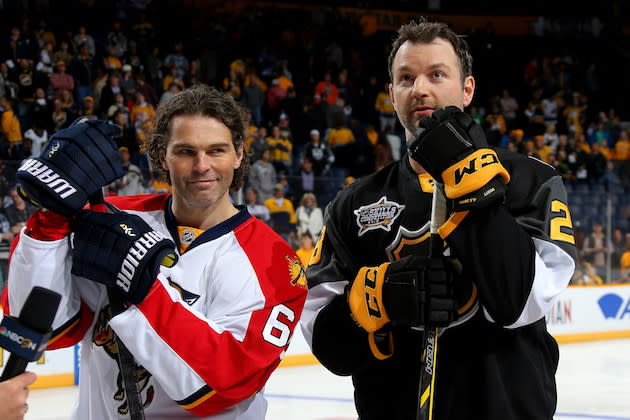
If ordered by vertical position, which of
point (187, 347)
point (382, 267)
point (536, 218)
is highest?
point (536, 218)

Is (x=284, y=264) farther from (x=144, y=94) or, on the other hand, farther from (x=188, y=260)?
(x=144, y=94)

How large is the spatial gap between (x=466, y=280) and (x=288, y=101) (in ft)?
33.6

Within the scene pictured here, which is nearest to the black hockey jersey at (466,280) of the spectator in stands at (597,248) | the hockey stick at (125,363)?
the hockey stick at (125,363)

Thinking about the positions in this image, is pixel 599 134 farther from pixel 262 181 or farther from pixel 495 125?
pixel 262 181

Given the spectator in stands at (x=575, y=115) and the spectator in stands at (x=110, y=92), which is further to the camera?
the spectator in stands at (x=575, y=115)

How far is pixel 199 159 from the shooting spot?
1.94 meters

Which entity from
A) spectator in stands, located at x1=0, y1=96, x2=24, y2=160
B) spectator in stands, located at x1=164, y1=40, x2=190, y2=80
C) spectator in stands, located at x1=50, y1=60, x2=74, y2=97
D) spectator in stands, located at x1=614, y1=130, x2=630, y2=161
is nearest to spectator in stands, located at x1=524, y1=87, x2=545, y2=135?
spectator in stands, located at x1=614, y1=130, x2=630, y2=161

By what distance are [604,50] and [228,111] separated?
58.8ft

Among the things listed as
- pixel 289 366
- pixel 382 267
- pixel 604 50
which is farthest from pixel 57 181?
pixel 604 50

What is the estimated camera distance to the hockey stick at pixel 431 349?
5.83ft

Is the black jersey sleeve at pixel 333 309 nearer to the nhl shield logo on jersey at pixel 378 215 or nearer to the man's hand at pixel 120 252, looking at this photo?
the nhl shield logo on jersey at pixel 378 215

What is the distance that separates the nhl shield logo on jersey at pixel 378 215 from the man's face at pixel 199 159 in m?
0.38

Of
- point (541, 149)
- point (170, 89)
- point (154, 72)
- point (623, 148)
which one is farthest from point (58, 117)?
point (623, 148)

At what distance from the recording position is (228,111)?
2064 millimetres
